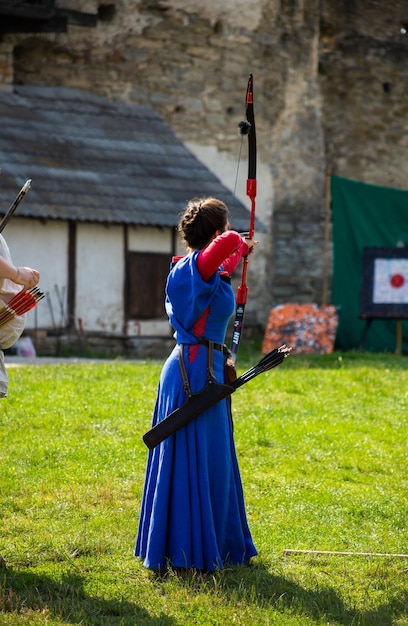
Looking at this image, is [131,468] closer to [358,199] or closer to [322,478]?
[322,478]

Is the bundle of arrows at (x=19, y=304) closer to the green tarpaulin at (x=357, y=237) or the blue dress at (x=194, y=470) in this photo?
the blue dress at (x=194, y=470)

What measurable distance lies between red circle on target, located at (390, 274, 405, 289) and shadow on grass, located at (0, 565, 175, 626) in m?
9.85

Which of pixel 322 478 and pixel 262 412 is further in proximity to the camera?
pixel 262 412

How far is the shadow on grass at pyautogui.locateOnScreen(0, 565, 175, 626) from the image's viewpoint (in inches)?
150

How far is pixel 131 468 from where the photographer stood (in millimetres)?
6102

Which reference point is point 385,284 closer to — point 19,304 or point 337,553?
point 337,553

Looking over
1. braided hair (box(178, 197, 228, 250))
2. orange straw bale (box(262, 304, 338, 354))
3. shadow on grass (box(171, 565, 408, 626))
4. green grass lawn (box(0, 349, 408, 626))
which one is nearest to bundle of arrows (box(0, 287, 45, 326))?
braided hair (box(178, 197, 228, 250))

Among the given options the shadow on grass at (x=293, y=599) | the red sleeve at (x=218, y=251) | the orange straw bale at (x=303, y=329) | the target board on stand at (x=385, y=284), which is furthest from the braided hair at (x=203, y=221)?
the target board on stand at (x=385, y=284)

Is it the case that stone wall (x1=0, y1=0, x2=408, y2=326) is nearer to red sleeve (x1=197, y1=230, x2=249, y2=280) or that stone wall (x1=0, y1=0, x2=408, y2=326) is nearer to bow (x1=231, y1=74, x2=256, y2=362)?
bow (x1=231, y1=74, x2=256, y2=362)

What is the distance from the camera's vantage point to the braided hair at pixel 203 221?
4410 millimetres

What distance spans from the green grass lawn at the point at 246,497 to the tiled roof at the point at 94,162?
328 cm

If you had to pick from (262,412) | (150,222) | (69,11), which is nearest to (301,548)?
(262,412)

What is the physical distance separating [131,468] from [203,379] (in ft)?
6.10

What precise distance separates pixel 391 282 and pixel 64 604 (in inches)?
401
